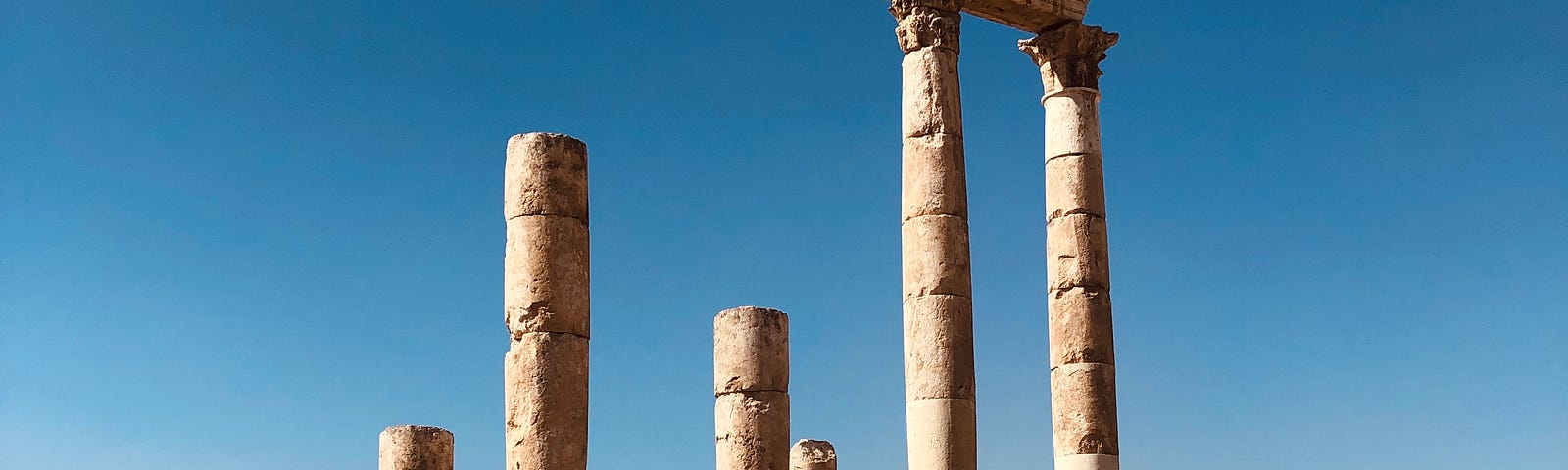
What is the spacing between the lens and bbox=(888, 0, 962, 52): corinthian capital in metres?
25.2

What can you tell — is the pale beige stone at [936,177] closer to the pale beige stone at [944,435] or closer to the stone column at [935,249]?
the stone column at [935,249]

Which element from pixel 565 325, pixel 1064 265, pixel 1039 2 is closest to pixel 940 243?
pixel 1064 265

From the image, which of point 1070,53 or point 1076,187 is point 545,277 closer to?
point 1076,187

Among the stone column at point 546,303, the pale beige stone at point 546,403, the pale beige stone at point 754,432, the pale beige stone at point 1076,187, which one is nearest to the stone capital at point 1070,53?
the pale beige stone at point 1076,187

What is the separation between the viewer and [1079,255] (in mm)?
26219

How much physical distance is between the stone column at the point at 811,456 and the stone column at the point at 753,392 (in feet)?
2.22

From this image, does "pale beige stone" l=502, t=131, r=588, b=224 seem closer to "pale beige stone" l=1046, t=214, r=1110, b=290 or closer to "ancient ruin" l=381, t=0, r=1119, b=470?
"ancient ruin" l=381, t=0, r=1119, b=470

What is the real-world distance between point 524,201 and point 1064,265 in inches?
383

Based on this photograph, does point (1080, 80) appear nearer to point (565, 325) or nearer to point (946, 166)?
point (946, 166)

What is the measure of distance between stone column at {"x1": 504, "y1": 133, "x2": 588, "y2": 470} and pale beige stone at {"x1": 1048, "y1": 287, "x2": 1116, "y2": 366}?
8.91m

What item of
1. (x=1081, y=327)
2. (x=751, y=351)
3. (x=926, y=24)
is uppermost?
(x=926, y=24)

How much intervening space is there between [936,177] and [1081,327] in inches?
120

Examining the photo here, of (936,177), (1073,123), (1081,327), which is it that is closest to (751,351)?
(936,177)

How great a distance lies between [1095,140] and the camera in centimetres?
2694
